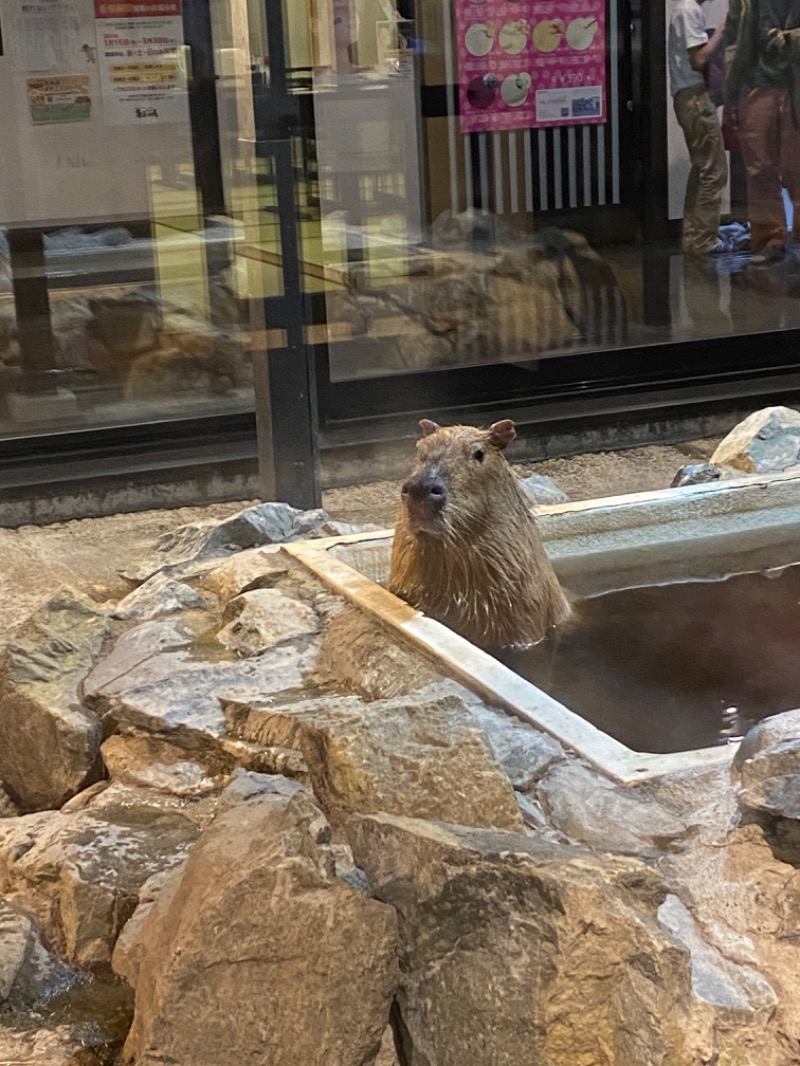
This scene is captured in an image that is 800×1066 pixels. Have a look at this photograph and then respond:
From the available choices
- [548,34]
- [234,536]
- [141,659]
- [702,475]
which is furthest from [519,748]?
[548,34]

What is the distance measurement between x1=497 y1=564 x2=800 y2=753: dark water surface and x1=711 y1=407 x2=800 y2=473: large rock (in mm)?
714

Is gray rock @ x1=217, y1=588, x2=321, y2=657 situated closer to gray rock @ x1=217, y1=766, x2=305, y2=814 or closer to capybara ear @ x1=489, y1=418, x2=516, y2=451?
capybara ear @ x1=489, y1=418, x2=516, y2=451

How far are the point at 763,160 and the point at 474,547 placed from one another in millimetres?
3155

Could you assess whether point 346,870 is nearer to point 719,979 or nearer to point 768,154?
point 719,979

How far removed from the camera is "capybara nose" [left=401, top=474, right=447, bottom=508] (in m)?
2.88

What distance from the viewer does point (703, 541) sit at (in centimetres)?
360

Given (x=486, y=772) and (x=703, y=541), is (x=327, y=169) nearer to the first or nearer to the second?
(x=703, y=541)

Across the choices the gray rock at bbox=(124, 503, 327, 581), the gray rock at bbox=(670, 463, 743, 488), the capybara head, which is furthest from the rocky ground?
the gray rock at bbox=(670, 463, 743, 488)

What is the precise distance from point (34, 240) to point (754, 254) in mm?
2796

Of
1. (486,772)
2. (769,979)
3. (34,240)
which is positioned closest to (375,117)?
(34,240)

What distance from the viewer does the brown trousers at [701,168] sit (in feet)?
17.5

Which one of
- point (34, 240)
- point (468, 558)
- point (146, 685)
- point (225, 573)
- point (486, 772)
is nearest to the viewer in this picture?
point (486, 772)

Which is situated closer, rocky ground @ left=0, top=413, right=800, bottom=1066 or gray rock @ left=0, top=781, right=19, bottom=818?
rocky ground @ left=0, top=413, right=800, bottom=1066

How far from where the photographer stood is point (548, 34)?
16.6 ft
